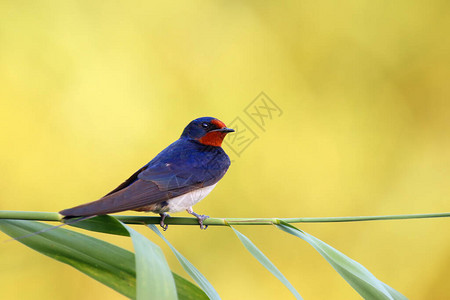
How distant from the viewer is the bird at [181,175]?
1190mm

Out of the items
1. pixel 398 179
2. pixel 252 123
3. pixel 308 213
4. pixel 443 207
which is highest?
pixel 252 123

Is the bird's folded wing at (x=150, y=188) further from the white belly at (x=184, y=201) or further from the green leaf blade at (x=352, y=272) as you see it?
the green leaf blade at (x=352, y=272)

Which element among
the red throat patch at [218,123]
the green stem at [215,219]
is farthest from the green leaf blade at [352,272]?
the red throat patch at [218,123]

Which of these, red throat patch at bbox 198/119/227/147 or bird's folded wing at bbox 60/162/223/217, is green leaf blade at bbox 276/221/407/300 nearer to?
bird's folded wing at bbox 60/162/223/217

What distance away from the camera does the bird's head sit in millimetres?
1588

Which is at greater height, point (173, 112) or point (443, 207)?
point (173, 112)

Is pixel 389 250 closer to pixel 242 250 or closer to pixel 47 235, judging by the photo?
pixel 242 250

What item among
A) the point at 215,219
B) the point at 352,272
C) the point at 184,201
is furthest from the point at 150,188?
the point at 352,272

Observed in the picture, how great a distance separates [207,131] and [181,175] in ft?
0.78

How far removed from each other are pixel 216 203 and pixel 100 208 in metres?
1.79

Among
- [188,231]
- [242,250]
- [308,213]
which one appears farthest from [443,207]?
[188,231]

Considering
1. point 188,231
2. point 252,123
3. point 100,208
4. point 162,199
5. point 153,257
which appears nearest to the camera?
point 153,257

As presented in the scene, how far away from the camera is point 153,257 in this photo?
746mm

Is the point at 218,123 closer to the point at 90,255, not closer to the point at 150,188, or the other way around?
the point at 150,188
